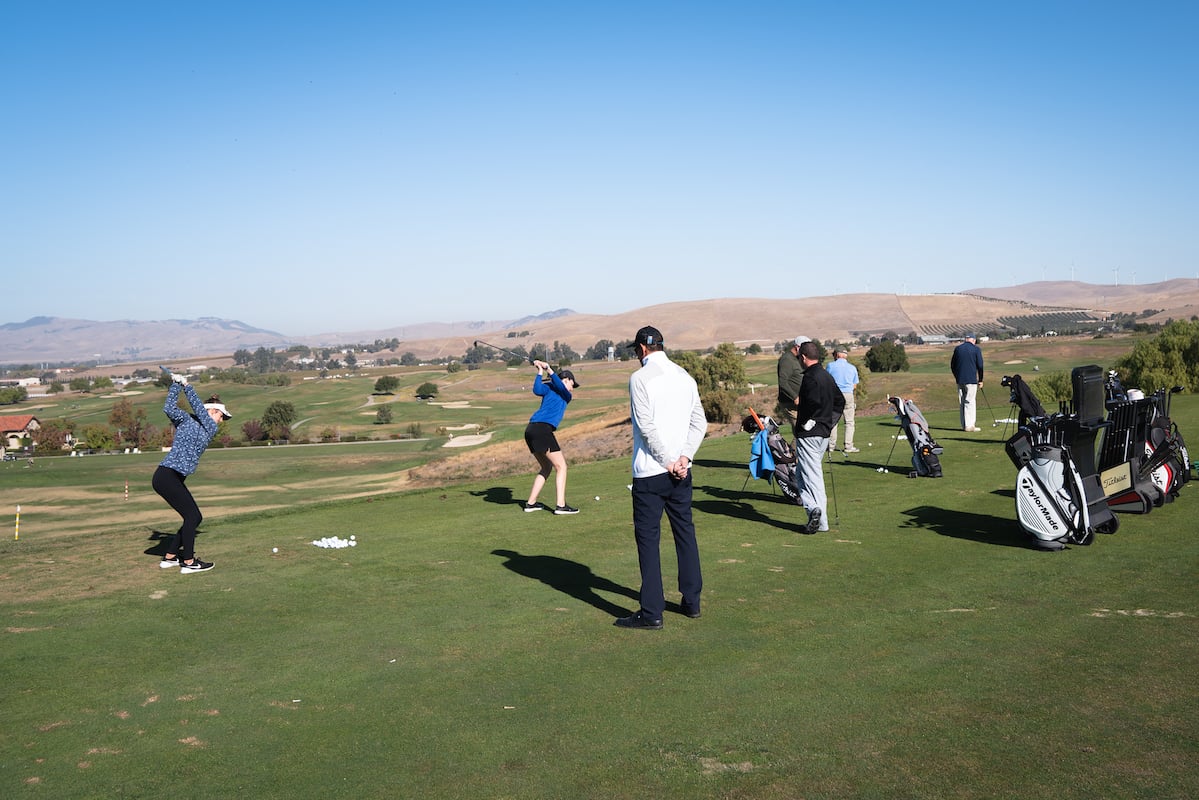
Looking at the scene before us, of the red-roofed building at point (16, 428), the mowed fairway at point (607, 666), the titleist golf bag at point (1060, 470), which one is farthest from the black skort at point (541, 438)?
the red-roofed building at point (16, 428)

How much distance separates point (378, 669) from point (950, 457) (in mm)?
13483

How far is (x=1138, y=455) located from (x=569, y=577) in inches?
304

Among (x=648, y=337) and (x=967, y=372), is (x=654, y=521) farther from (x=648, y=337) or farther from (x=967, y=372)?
(x=967, y=372)

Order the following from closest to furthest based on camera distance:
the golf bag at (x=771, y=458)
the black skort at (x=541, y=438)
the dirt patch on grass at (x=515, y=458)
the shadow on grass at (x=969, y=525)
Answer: the shadow on grass at (x=969, y=525)
the black skort at (x=541, y=438)
the golf bag at (x=771, y=458)
the dirt patch on grass at (x=515, y=458)

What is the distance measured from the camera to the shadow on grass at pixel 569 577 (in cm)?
893

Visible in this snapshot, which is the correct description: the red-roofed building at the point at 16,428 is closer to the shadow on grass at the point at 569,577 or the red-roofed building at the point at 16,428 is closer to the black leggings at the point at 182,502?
the black leggings at the point at 182,502

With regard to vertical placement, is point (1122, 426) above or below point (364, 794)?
above

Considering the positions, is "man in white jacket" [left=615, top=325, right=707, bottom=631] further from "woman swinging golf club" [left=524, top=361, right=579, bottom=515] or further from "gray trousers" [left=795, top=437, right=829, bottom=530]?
"woman swinging golf club" [left=524, top=361, right=579, bottom=515]

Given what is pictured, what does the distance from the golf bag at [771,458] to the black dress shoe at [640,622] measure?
6.29 meters

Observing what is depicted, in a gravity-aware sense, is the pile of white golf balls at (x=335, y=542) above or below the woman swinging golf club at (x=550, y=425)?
A: below

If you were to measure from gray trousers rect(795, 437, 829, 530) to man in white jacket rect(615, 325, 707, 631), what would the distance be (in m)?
4.13

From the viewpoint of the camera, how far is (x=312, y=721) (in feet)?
20.2

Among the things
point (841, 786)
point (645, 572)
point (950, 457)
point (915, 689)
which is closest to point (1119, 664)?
point (915, 689)

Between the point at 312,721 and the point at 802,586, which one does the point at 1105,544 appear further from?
the point at 312,721
